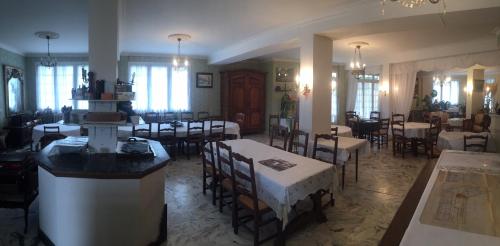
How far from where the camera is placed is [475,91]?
846 centimetres

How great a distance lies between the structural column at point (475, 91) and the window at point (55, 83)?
11.0 meters

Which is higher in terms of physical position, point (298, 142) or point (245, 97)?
point (245, 97)

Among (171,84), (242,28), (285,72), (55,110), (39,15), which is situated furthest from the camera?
(285,72)

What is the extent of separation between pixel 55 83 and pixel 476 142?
32.6 ft

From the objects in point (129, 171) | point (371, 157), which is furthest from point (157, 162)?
point (371, 157)

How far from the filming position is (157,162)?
8.37 feet

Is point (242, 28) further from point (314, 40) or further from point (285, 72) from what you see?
point (285, 72)

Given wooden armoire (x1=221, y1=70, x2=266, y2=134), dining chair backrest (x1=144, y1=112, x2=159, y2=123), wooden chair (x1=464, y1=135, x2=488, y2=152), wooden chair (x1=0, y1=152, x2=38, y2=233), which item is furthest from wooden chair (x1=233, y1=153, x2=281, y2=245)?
wooden armoire (x1=221, y1=70, x2=266, y2=134)

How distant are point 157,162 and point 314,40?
3186 mm

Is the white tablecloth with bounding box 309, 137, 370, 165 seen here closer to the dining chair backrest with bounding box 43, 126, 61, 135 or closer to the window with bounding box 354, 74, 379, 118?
the dining chair backrest with bounding box 43, 126, 61, 135

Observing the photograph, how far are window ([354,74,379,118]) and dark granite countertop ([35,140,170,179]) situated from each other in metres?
8.87

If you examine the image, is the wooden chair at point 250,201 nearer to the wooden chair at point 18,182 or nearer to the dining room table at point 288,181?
the dining room table at point 288,181

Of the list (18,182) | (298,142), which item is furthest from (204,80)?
(18,182)

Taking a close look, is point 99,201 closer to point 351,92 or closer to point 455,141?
point 455,141
